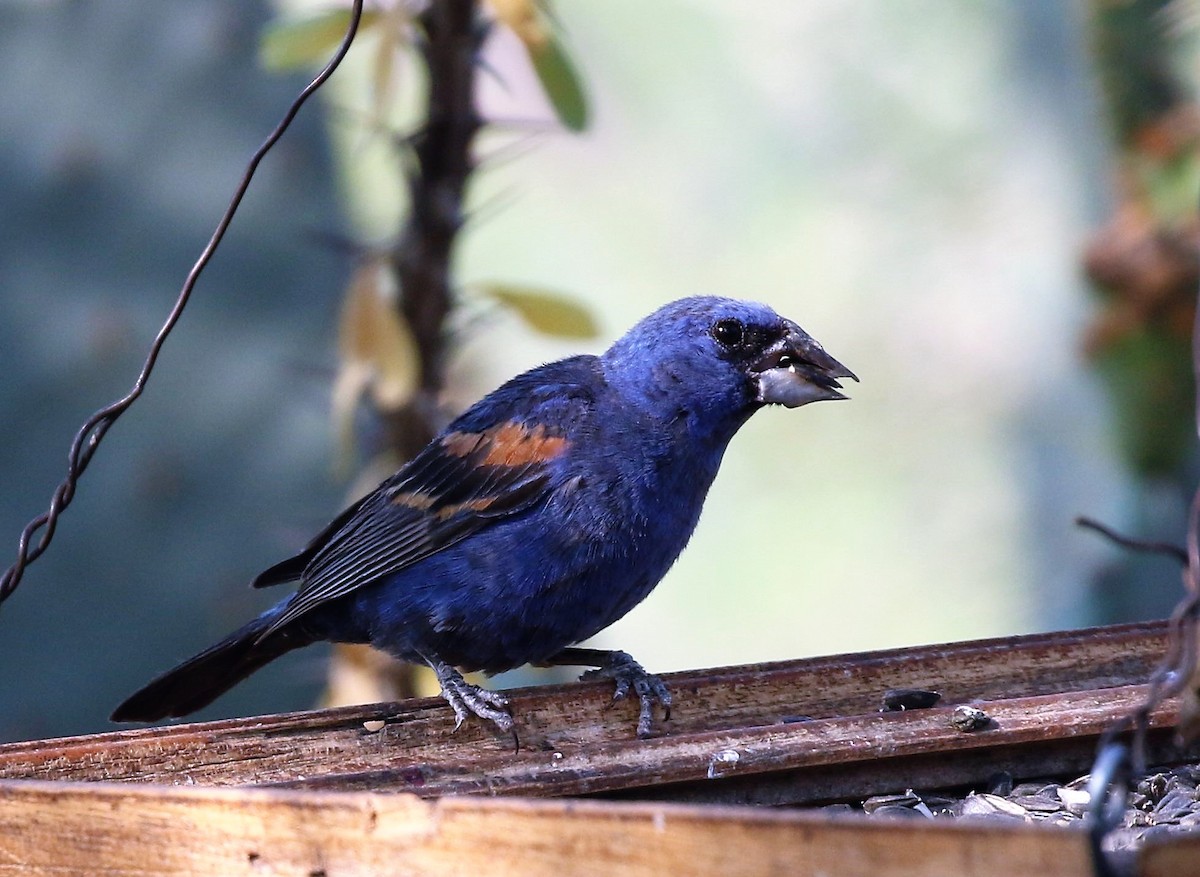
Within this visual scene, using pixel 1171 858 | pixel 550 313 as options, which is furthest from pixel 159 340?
pixel 1171 858

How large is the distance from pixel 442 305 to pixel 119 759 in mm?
1745

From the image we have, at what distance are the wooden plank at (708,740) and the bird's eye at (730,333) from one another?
0.72 m

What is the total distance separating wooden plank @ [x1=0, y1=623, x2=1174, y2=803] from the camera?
221cm

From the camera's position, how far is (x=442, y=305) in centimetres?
371

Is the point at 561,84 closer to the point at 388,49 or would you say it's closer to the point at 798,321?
the point at 388,49

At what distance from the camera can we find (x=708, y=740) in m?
2.34

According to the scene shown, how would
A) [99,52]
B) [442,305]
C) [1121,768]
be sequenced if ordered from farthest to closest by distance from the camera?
[99,52], [442,305], [1121,768]

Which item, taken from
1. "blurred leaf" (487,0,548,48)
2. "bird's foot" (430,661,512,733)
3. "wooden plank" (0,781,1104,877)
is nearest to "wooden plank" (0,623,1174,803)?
"bird's foot" (430,661,512,733)

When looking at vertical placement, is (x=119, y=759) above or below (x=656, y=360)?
below

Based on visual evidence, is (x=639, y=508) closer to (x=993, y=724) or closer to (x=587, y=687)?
(x=587, y=687)

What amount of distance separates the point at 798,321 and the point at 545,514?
3.07 meters

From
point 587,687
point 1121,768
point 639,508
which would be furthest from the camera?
point 639,508

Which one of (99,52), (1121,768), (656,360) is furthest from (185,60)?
(1121,768)

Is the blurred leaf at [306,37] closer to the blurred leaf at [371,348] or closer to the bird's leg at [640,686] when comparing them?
the blurred leaf at [371,348]
